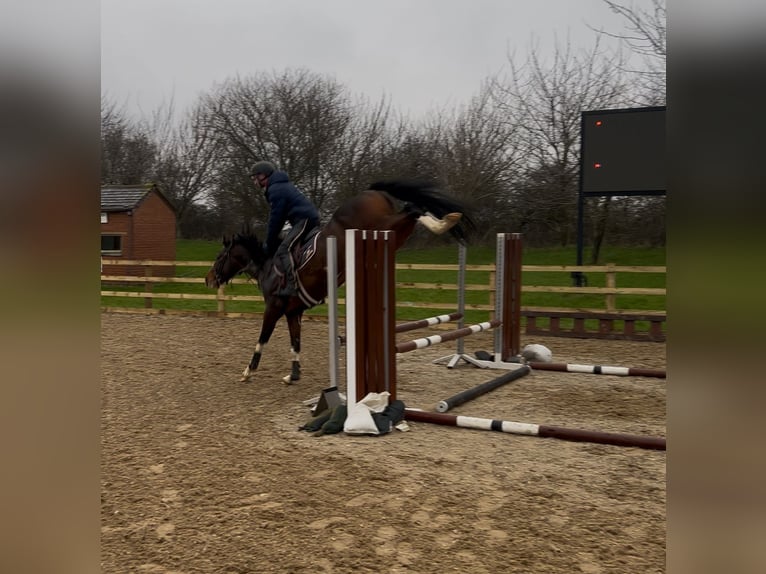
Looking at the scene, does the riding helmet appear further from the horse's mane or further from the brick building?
the brick building

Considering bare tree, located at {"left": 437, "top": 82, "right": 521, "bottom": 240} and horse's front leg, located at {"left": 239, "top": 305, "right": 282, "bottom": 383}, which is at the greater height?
bare tree, located at {"left": 437, "top": 82, "right": 521, "bottom": 240}

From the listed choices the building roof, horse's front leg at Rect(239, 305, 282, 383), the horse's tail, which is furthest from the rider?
the building roof

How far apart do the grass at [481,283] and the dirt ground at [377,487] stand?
543cm

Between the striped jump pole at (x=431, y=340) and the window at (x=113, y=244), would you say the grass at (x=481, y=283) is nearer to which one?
the window at (x=113, y=244)

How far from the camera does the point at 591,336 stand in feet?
30.3

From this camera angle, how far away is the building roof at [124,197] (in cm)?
1816

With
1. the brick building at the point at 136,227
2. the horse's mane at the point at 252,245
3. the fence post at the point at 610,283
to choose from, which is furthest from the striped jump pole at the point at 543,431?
the brick building at the point at 136,227

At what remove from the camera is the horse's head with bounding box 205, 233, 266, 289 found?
6398mm

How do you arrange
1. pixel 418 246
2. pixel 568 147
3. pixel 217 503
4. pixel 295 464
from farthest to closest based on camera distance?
pixel 418 246 → pixel 568 147 → pixel 295 464 → pixel 217 503

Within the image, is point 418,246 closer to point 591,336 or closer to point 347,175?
point 347,175

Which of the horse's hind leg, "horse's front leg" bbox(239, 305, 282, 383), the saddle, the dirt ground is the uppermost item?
the horse's hind leg
